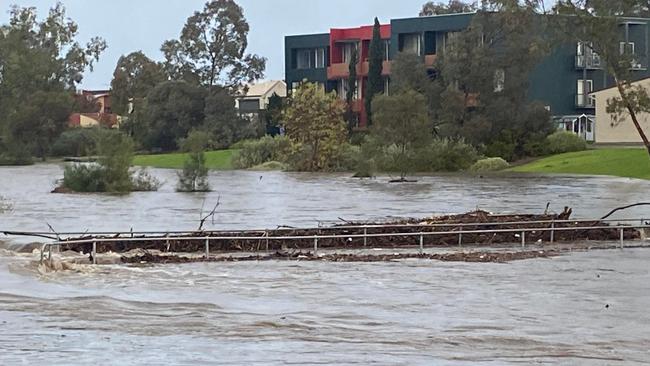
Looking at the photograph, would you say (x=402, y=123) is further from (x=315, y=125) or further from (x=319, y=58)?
(x=319, y=58)

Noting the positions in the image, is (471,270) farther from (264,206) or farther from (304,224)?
(264,206)

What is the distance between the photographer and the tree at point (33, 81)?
364 ft

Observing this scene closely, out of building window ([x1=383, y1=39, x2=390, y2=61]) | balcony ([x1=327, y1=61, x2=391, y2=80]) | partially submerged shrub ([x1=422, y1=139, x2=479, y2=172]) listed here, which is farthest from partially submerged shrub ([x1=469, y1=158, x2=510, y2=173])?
balcony ([x1=327, y1=61, x2=391, y2=80])

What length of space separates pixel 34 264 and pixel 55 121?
89.9 meters

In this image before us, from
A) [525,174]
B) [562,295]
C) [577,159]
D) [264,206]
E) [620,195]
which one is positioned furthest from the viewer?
[577,159]

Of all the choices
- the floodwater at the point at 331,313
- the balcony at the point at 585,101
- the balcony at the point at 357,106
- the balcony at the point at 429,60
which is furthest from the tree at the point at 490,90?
the floodwater at the point at 331,313

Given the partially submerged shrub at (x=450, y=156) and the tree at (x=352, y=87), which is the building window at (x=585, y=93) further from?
the tree at (x=352, y=87)

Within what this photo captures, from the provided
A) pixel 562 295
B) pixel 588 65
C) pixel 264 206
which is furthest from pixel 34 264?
pixel 588 65

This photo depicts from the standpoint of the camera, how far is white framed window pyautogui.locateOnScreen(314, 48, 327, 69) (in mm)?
119312

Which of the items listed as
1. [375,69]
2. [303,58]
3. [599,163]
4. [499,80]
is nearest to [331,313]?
[599,163]

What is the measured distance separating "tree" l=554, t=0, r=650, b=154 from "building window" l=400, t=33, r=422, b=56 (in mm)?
54558

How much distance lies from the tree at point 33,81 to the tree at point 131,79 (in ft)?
25.9

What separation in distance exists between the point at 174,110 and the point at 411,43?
24.6m

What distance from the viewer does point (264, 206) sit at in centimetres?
4838
